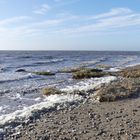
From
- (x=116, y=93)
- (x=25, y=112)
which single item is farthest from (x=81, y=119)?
(x=116, y=93)

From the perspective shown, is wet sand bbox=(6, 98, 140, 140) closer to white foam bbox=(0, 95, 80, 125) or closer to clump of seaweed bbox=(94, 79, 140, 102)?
white foam bbox=(0, 95, 80, 125)

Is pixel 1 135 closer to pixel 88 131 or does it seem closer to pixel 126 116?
pixel 88 131

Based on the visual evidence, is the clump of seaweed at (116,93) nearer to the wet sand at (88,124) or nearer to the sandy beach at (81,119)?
the sandy beach at (81,119)

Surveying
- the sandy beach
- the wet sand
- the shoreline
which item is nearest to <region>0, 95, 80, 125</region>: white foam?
the sandy beach

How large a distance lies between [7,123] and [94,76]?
22645 millimetres

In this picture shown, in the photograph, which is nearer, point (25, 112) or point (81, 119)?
point (81, 119)

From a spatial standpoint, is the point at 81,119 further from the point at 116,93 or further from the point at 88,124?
the point at 116,93

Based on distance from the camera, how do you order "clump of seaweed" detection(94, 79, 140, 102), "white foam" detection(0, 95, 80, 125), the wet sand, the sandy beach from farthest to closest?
"clump of seaweed" detection(94, 79, 140, 102), "white foam" detection(0, 95, 80, 125), the sandy beach, the wet sand

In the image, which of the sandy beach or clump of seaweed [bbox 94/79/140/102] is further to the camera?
clump of seaweed [bbox 94/79/140/102]

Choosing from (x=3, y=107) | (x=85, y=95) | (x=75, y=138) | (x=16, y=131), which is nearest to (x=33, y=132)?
(x=16, y=131)

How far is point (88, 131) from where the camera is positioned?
11.9 metres

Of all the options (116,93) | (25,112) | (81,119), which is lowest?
(25,112)

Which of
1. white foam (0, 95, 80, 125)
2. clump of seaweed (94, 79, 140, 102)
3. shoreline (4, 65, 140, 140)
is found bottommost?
white foam (0, 95, 80, 125)

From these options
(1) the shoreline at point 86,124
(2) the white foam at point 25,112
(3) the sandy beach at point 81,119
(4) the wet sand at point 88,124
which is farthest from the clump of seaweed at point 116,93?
(2) the white foam at point 25,112
